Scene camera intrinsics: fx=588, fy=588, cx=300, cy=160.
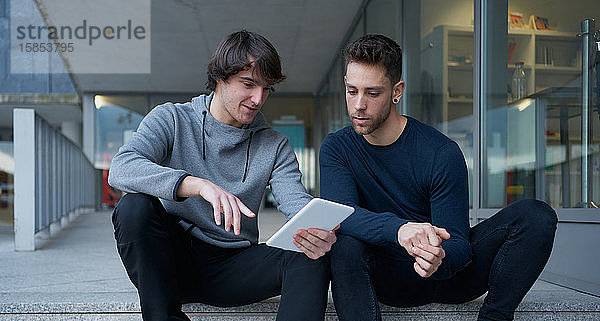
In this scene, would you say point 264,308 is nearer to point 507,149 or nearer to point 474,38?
point 507,149

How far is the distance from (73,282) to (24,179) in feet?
5.21

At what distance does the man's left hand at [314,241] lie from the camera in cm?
145

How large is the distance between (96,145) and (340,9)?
6.17 metres

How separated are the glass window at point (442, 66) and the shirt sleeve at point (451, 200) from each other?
1.98m

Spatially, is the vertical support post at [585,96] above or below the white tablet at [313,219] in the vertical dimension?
above

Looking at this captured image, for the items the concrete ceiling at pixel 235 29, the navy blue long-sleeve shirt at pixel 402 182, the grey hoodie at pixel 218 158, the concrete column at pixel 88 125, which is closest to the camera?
the navy blue long-sleeve shirt at pixel 402 182

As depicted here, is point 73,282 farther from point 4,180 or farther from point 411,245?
point 4,180

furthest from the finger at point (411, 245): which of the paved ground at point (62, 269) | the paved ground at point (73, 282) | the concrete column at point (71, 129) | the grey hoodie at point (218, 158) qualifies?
the concrete column at point (71, 129)

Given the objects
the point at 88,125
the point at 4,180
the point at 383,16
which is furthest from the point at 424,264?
the point at 88,125

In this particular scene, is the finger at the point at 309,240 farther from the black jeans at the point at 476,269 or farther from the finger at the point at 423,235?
the finger at the point at 423,235

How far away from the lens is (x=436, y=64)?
418 cm

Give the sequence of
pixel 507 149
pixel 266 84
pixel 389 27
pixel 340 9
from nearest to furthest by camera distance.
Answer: pixel 266 84 < pixel 507 149 < pixel 389 27 < pixel 340 9

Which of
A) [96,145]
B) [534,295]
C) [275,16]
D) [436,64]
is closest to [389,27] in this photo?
[436,64]

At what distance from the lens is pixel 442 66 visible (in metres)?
4.06
